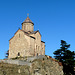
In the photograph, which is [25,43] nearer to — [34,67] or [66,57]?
[66,57]

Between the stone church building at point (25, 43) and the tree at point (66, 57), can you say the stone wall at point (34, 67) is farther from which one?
the stone church building at point (25, 43)

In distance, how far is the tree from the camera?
135ft

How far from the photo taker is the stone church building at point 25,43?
4425 centimetres

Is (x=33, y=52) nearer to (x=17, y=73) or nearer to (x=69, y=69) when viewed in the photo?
(x=69, y=69)

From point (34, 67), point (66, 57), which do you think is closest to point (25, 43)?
point (66, 57)

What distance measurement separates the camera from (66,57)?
139 ft

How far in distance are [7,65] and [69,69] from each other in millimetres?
19937

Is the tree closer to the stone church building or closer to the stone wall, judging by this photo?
the stone wall

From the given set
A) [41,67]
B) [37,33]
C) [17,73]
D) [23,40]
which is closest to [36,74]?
[41,67]

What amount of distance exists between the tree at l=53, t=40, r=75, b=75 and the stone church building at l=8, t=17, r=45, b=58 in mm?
5642

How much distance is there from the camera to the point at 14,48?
4591cm

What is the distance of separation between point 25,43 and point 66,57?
10.9 meters

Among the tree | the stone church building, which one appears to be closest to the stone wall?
the tree

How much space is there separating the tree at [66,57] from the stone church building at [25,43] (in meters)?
5.64
